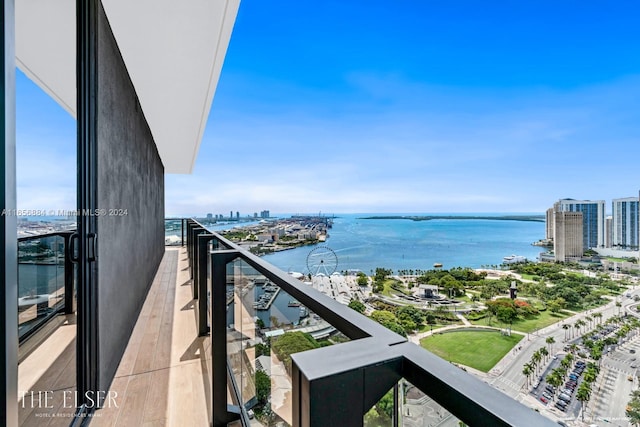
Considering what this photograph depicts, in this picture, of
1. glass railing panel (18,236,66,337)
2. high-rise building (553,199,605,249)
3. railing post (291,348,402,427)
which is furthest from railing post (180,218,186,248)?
railing post (291,348,402,427)

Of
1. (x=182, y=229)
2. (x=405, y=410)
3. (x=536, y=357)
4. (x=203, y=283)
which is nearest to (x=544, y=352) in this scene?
(x=536, y=357)

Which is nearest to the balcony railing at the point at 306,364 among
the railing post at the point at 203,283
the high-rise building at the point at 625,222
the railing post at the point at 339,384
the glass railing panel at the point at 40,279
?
the railing post at the point at 339,384

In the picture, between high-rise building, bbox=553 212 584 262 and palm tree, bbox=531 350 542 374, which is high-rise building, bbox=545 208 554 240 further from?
palm tree, bbox=531 350 542 374

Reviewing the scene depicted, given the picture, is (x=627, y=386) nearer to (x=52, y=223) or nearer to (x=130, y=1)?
(x=52, y=223)

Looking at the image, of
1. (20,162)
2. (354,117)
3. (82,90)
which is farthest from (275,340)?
(354,117)

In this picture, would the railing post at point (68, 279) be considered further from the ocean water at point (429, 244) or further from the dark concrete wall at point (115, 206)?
the ocean water at point (429, 244)
